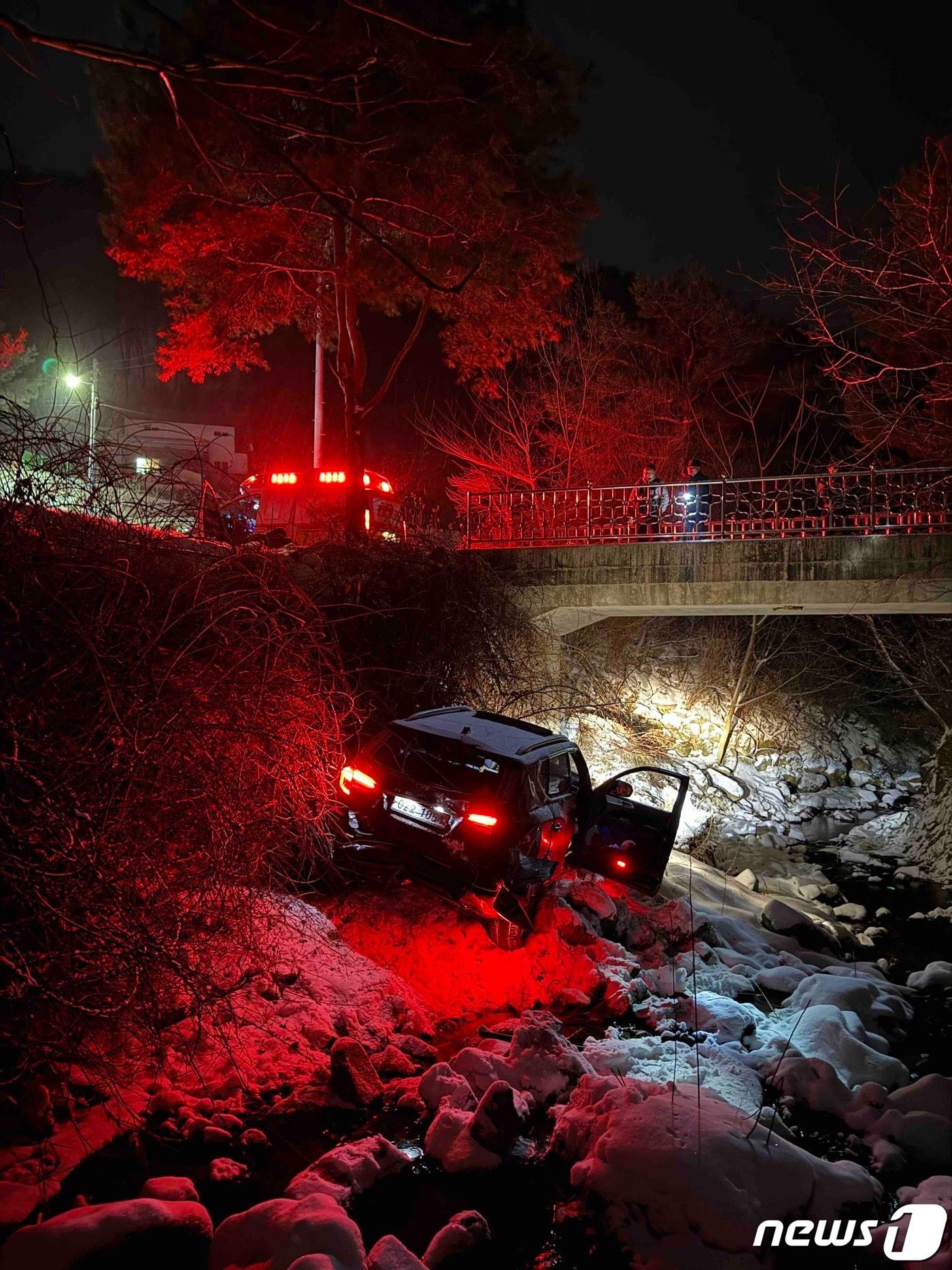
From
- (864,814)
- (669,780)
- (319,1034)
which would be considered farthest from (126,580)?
(864,814)

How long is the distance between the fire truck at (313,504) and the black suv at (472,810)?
6781 mm

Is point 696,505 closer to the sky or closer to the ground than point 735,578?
closer to the sky

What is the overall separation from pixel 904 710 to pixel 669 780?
7.38 metres

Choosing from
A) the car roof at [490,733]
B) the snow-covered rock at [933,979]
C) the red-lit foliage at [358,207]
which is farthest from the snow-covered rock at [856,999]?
the red-lit foliage at [358,207]

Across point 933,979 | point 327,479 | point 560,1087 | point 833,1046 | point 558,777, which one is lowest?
point 933,979

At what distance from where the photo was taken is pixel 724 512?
44.0ft

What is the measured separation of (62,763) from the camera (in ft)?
15.1

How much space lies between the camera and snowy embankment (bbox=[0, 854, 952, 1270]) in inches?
178

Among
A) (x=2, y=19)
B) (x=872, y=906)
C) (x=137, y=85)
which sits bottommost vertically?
(x=872, y=906)

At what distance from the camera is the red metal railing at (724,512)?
40.9 ft

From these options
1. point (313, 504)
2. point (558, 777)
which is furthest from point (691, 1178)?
point (313, 504)

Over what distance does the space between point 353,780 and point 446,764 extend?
887 millimetres

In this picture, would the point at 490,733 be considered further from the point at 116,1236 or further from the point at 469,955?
the point at 116,1236

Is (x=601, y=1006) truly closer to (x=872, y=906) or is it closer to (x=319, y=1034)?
(x=319, y=1034)
